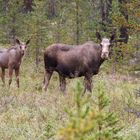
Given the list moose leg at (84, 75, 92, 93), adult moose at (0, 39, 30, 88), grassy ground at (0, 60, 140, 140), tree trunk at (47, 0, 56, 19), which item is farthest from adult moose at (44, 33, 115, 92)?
tree trunk at (47, 0, 56, 19)

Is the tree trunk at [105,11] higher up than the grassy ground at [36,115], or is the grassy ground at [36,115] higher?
the tree trunk at [105,11]

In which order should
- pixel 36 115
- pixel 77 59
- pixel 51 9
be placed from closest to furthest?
1. pixel 36 115
2. pixel 77 59
3. pixel 51 9

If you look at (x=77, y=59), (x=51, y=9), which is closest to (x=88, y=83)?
(x=77, y=59)

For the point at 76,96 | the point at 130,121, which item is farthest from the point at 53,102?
the point at 76,96

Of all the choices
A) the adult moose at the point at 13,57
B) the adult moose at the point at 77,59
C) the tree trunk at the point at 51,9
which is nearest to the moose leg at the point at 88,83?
the adult moose at the point at 77,59

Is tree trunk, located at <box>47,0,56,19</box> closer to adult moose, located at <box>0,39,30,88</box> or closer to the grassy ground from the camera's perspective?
adult moose, located at <box>0,39,30,88</box>

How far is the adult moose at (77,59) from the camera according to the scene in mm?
14164

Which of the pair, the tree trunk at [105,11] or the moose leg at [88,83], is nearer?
the moose leg at [88,83]

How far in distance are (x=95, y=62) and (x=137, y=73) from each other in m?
8.97

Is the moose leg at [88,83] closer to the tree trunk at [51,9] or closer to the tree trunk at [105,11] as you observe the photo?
the tree trunk at [105,11]

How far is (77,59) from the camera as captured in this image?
48.5ft

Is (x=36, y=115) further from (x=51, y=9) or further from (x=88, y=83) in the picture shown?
(x=51, y=9)

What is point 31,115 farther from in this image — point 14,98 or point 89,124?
point 89,124

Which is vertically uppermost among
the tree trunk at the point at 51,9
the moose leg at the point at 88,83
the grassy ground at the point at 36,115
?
the tree trunk at the point at 51,9
